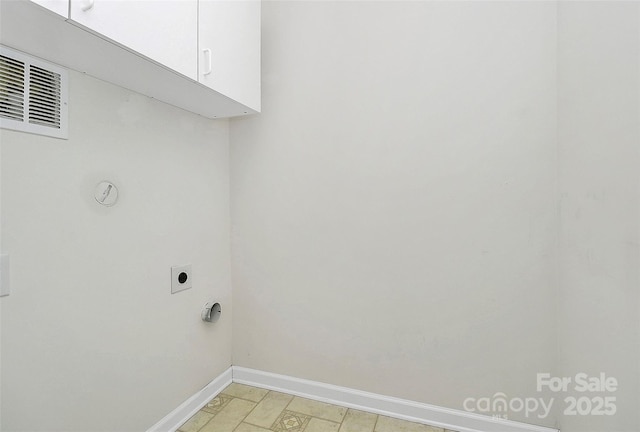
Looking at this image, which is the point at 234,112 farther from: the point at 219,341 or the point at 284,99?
the point at 219,341

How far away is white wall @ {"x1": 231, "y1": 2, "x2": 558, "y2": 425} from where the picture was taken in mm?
1323

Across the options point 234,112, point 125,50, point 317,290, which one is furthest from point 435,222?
point 125,50

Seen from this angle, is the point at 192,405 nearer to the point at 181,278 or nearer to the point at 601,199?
the point at 181,278

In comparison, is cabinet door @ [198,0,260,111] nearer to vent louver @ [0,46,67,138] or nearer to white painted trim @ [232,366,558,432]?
vent louver @ [0,46,67,138]

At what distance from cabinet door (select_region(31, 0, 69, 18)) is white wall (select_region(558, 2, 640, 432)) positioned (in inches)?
57.9

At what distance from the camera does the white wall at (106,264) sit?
0.93 m

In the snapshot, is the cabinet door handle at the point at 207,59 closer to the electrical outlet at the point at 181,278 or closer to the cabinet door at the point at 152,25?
the cabinet door at the point at 152,25

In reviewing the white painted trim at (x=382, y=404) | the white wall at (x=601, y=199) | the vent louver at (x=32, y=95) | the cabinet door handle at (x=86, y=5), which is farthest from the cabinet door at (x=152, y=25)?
the white painted trim at (x=382, y=404)

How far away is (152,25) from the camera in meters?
0.96

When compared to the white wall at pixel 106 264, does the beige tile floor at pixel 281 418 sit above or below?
below

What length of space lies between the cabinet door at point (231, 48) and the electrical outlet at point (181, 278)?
2.94 feet

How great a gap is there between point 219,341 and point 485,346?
1.47 meters

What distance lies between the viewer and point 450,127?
55.7 inches

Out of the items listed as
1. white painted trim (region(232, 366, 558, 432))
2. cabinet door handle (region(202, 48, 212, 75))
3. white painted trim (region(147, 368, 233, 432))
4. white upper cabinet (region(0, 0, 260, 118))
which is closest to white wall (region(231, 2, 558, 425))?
white painted trim (region(232, 366, 558, 432))
